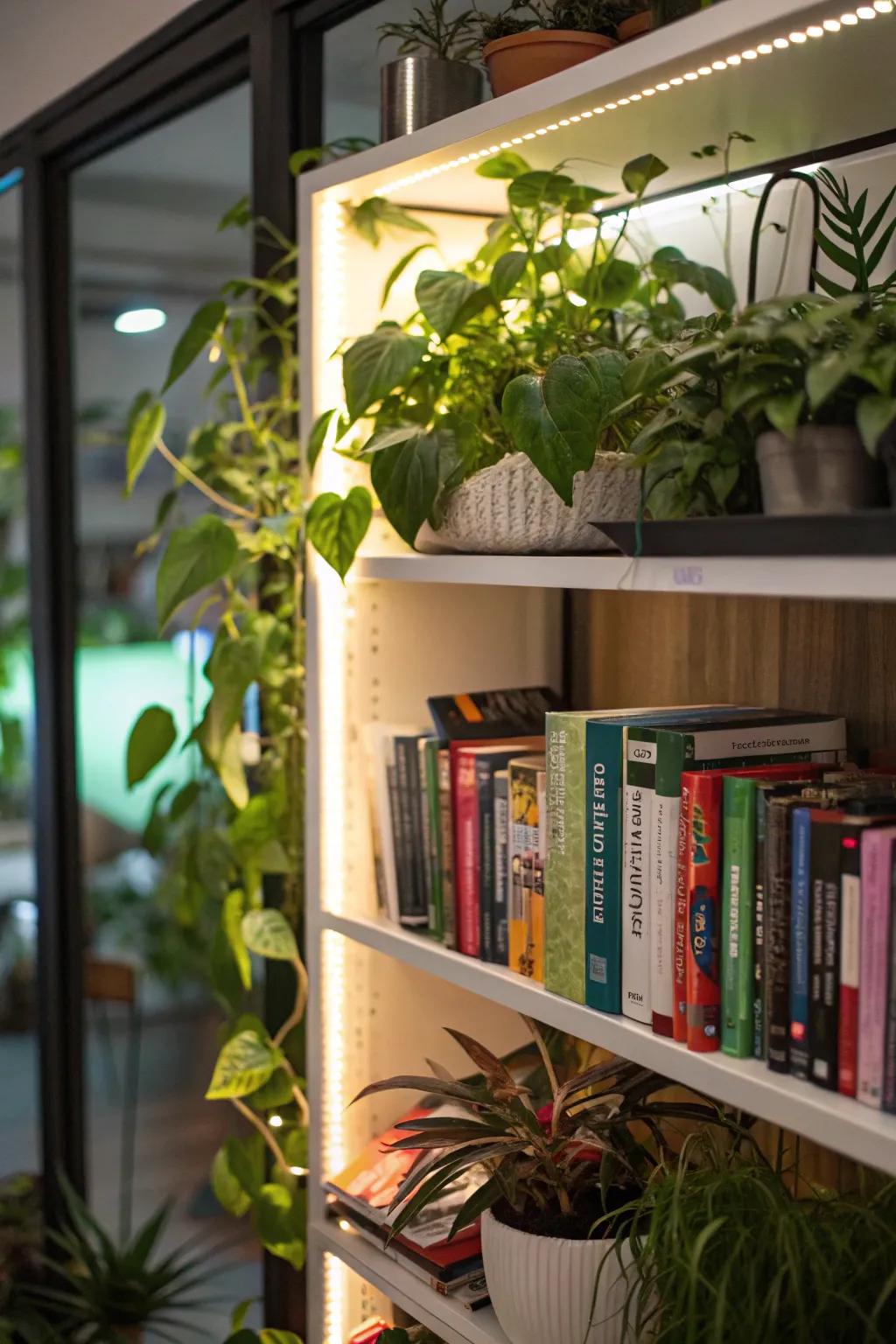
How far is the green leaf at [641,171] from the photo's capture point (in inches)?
49.8

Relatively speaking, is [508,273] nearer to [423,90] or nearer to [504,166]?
[504,166]

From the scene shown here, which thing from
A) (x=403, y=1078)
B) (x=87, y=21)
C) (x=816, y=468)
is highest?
(x=87, y=21)

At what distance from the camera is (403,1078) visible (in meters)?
1.38

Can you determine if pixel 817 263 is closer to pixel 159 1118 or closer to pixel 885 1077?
pixel 885 1077

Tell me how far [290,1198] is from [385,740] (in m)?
0.66

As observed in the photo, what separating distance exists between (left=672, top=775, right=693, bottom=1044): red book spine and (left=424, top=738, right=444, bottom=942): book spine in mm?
369

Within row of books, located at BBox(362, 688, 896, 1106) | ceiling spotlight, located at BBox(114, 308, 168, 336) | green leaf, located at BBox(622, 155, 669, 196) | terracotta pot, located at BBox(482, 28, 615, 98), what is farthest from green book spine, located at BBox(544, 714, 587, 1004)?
ceiling spotlight, located at BBox(114, 308, 168, 336)

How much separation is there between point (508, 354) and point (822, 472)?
1.72 feet

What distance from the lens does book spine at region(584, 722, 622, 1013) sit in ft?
3.87

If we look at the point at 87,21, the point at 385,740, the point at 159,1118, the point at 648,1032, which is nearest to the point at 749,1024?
the point at 648,1032

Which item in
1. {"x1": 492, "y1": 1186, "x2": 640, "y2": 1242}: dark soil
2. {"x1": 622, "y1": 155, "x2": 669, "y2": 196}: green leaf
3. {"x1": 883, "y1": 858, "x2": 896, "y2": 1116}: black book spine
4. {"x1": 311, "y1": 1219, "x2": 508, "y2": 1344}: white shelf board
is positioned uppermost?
{"x1": 622, "y1": 155, "x2": 669, "y2": 196}: green leaf

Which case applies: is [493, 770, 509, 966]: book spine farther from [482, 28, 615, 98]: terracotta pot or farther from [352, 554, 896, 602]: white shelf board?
[482, 28, 615, 98]: terracotta pot

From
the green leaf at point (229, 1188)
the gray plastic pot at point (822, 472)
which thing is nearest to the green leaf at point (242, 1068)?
the green leaf at point (229, 1188)

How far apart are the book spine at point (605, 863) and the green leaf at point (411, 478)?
0.28 meters
